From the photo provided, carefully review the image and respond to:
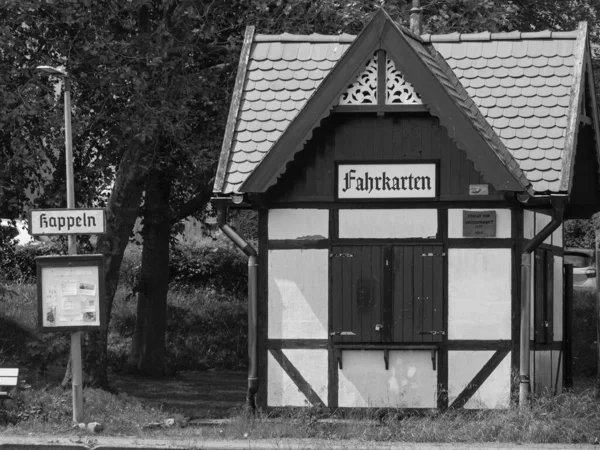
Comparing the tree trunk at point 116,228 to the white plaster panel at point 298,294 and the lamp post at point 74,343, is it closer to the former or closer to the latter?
the lamp post at point 74,343

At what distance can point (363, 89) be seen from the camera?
1306 cm

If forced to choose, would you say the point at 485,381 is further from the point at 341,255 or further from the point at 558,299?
the point at 558,299

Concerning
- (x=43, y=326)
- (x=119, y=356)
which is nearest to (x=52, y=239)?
(x=119, y=356)

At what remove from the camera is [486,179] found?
494 inches

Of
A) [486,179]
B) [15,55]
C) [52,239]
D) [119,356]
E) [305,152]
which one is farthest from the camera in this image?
[52,239]

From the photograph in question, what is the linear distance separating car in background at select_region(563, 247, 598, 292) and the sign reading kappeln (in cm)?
1328

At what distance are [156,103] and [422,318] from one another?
20.7 ft

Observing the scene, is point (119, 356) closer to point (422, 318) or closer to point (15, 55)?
point (15, 55)

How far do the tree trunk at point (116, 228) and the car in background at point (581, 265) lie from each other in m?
11.9

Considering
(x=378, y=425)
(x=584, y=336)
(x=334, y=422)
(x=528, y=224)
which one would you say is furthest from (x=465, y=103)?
(x=584, y=336)

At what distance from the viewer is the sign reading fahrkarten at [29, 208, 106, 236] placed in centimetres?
1234

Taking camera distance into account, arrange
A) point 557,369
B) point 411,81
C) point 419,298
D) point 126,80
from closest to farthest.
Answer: point 411,81 < point 419,298 < point 557,369 < point 126,80

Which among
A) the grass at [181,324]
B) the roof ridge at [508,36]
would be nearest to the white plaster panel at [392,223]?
the roof ridge at [508,36]

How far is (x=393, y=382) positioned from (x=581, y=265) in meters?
16.5
